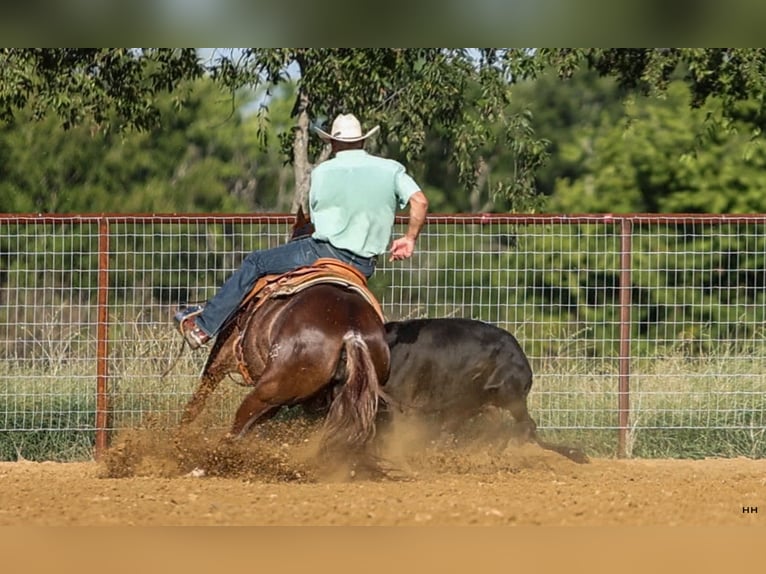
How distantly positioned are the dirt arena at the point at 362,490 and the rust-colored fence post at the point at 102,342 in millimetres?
342

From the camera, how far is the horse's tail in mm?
9352

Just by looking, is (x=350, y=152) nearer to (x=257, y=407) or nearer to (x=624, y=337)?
(x=257, y=407)

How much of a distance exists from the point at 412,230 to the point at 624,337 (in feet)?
10.2

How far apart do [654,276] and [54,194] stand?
81.9ft

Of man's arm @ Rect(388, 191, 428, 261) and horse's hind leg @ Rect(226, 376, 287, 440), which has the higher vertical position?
man's arm @ Rect(388, 191, 428, 261)

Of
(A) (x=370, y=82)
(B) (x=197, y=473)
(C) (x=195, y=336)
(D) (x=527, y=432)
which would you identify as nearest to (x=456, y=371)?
(D) (x=527, y=432)

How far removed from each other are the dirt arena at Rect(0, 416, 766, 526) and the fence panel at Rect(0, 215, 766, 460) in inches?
23.0

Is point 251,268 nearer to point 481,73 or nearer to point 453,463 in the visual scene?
point 453,463

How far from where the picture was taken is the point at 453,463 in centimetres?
1055

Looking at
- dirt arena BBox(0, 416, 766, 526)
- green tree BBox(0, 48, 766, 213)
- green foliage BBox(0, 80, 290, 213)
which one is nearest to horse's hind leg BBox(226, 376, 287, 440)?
dirt arena BBox(0, 416, 766, 526)

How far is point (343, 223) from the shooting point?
387 inches

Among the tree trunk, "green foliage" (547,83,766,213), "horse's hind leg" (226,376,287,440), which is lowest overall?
"horse's hind leg" (226,376,287,440)

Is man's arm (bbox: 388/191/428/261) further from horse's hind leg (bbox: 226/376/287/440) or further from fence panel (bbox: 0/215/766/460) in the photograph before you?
fence panel (bbox: 0/215/766/460)

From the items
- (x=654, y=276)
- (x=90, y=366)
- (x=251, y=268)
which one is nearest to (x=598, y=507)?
(x=251, y=268)
